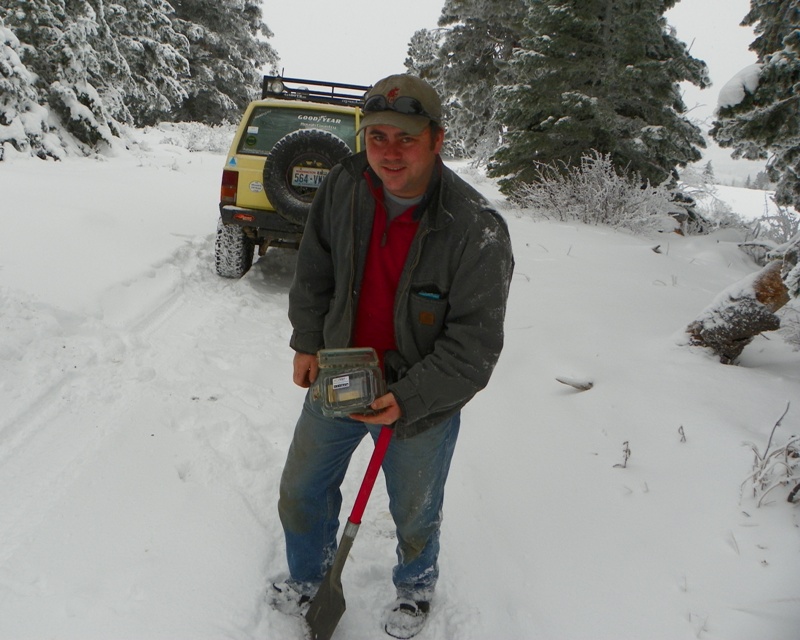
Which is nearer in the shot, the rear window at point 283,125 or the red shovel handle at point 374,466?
the red shovel handle at point 374,466

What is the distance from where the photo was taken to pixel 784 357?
13.3 ft

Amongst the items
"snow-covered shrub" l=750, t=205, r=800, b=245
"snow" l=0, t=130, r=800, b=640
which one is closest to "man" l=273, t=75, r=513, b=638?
"snow" l=0, t=130, r=800, b=640

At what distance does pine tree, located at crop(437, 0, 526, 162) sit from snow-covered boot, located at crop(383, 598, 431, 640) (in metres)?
15.3

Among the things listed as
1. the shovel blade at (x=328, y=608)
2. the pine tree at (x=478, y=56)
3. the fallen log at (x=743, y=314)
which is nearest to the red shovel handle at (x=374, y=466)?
the shovel blade at (x=328, y=608)

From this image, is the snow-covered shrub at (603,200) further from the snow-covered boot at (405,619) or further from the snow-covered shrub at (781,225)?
the snow-covered boot at (405,619)

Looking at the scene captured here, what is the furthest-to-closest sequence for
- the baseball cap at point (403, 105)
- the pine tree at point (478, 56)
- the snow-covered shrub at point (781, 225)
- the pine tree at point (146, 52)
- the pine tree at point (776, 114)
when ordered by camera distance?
the pine tree at point (478, 56) < the pine tree at point (146, 52) < the snow-covered shrub at point (781, 225) < the pine tree at point (776, 114) < the baseball cap at point (403, 105)

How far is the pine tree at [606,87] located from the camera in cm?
919

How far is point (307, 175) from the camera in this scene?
5133mm

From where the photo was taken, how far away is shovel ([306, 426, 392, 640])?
1998mm

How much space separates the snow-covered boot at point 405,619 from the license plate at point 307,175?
3803mm

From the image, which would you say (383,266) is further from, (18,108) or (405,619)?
(18,108)

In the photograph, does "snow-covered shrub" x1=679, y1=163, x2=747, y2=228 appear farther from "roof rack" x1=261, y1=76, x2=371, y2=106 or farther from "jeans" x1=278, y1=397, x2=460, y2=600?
"jeans" x1=278, y1=397, x2=460, y2=600

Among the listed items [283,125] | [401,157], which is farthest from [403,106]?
[283,125]

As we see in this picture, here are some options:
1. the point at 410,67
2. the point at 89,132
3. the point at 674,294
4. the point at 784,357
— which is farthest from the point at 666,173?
the point at 410,67
